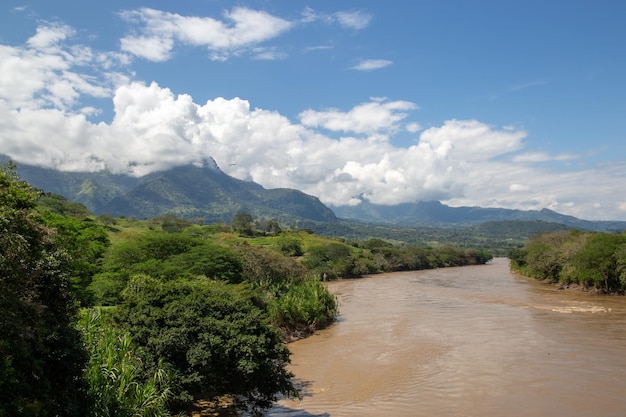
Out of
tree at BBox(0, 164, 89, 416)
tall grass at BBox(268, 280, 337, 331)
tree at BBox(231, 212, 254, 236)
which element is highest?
tree at BBox(231, 212, 254, 236)

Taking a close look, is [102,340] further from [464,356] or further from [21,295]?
[464,356]

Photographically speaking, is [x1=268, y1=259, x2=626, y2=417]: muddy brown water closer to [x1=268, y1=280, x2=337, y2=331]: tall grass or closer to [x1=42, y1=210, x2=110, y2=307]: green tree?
[x1=268, y1=280, x2=337, y2=331]: tall grass

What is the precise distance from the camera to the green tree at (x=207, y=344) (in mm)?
12219

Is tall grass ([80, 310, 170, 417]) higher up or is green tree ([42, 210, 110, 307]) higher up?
green tree ([42, 210, 110, 307])

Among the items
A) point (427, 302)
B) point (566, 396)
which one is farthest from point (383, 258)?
point (566, 396)

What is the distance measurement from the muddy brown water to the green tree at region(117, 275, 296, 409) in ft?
12.0

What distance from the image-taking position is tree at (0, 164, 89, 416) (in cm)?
675

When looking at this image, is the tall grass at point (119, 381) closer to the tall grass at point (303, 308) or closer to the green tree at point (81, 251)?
the green tree at point (81, 251)

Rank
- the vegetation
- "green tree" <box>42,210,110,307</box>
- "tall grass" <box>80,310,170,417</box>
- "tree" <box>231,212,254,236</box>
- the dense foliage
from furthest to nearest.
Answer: "tree" <box>231,212,254,236</box> < the dense foliage < "green tree" <box>42,210,110,307</box> < "tall grass" <box>80,310,170,417</box> < the vegetation

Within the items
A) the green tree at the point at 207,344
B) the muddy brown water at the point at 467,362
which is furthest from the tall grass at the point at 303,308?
the green tree at the point at 207,344

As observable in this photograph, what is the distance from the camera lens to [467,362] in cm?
2206

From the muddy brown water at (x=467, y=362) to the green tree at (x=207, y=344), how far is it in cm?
366

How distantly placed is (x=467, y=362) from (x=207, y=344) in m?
15.1

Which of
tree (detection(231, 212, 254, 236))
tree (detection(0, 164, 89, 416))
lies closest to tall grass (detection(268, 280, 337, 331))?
tree (detection(0, 164, 89, 416))
